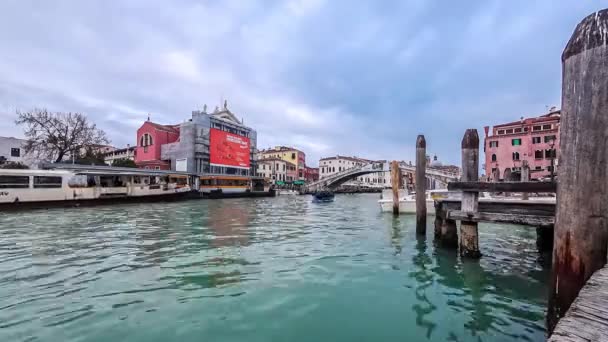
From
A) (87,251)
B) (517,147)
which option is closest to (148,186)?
(87,251)

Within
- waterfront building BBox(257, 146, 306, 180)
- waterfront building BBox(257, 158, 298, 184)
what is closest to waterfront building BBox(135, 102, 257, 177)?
waterfront building BBox(257, 158, 298, 184)

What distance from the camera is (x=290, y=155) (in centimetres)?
7150

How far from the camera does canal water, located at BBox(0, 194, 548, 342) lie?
10.9ft

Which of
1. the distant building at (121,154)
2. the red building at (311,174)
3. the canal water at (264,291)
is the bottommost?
the canal water at (264,291)

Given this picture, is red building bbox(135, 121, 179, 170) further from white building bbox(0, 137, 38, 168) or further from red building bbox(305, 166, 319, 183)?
red building bbox(305, 166, 319, 183)

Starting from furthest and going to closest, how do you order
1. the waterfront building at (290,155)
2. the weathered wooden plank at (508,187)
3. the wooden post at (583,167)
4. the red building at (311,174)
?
the red building at (311,174), the waterfront building at (290,155), the weathered wooden plank at (508,187), the wooden post at (583,167)

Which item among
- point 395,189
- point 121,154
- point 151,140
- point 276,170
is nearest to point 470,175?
point 395,189

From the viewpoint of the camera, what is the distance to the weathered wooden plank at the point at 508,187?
16.2ft

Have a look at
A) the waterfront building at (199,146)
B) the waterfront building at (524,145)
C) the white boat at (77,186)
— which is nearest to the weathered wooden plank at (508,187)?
the white boat at (77,186)

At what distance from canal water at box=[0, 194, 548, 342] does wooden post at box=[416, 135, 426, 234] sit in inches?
54.3

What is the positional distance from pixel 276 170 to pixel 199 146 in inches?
1008

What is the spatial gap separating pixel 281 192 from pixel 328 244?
133ft

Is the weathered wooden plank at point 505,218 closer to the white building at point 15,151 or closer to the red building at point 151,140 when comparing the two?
the red building at point 151,140

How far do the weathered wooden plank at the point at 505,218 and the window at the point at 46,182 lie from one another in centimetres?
2227
